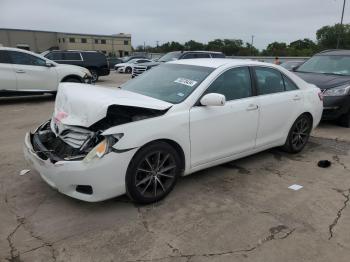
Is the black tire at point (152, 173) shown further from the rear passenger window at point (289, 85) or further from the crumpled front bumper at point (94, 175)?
the rear passenger window at point (289, 85)

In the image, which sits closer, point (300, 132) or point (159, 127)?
point (159, 127)

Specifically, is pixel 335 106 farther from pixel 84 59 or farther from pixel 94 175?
pixel 84 59

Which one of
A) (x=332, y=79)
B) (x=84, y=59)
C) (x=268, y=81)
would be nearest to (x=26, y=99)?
(x=84, y=59)

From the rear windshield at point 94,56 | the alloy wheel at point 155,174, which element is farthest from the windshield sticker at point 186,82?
the rear windshield at point 94,56

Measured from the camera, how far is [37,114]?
898cm

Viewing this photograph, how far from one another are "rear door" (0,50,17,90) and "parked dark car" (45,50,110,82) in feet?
25.3

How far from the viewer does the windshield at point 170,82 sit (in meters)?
4.25

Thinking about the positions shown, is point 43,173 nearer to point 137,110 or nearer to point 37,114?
point 137,110

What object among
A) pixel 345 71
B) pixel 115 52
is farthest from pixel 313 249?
pixel 115 52

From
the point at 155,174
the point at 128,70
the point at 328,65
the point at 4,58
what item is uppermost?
the point at 4,58

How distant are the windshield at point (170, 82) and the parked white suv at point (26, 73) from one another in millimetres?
6624

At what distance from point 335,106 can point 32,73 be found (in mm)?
8487

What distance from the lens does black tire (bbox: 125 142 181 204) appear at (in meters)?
3.60

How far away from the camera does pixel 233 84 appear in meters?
4.62
